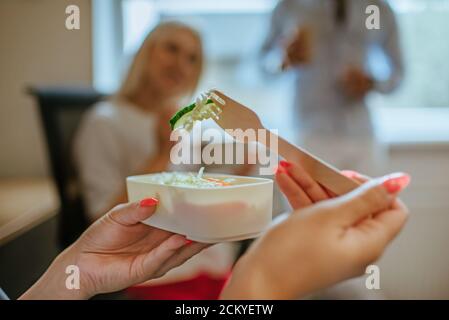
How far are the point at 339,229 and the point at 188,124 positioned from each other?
114 millimetres

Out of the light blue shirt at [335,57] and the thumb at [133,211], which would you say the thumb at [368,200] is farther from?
the light blue shirt at [335,57]

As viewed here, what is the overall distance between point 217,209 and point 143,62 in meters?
0.47

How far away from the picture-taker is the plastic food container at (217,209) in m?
0.27

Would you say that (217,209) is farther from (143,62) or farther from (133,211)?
(143,62)

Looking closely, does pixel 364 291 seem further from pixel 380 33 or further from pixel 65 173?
pixel 65 173

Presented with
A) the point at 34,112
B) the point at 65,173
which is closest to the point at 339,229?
the point at 65,173

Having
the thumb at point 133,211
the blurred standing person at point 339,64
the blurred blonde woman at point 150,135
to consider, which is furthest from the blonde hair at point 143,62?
the thumb at point 133,211

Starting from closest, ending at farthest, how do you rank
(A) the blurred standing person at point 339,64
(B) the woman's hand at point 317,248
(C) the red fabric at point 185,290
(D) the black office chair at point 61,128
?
(B) the woman's hand at point 317,248
(C) the red fabric at point 185,290
(A) the blurred standing person at point 339,64
(D) the black office chair at point 61,128

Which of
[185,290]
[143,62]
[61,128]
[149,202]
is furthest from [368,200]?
[61,128]

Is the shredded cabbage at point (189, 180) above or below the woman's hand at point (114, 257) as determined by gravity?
above

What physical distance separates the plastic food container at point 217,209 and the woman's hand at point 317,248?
0.05 ft

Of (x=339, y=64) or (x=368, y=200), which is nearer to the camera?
(x=368, y=200)

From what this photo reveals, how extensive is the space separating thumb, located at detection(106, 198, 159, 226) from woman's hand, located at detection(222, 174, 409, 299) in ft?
0.23

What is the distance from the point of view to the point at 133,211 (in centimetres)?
31
